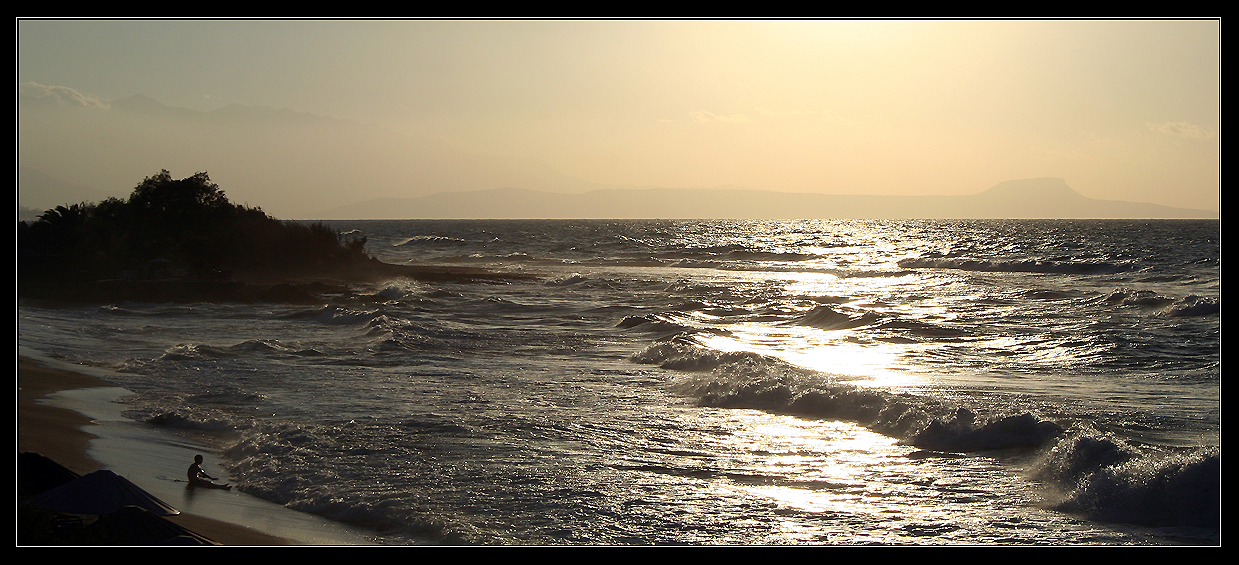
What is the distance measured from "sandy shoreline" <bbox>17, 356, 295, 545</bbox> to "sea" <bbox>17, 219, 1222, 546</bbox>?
3.62ft

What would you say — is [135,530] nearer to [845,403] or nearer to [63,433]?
[63,433]

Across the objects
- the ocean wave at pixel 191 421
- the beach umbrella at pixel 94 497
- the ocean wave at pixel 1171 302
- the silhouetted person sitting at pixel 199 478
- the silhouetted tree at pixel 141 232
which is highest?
the silhouetted tree at pixel 141 232

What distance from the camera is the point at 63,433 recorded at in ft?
43.0

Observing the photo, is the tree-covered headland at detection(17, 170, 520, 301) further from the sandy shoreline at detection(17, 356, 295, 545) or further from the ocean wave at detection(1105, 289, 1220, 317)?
the ocean wave at detection(1105, 289, 1220, 317)

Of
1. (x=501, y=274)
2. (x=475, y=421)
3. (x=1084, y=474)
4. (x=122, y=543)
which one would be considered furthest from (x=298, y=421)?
(x=501, y=274)

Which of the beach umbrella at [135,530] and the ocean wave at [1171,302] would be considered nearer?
the beach umbrella at [135,530]

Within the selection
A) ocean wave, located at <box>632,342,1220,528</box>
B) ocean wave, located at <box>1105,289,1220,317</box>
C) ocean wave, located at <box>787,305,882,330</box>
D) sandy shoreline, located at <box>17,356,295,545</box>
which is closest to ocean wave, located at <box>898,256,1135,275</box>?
ocean wave, located at <box>1105,289,1220,317</box>

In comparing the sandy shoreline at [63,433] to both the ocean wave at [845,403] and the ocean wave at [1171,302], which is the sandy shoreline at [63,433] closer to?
the ocean wave at [845,403]

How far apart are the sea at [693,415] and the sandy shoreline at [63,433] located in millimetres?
1105

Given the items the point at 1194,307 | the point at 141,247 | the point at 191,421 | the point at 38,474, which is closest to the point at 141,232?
the point at 141,247

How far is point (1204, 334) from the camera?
91.8ft

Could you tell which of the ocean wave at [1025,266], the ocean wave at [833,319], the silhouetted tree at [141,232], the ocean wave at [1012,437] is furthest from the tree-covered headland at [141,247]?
the ocean wave at [1025,266]

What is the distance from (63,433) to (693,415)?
11.3 metres

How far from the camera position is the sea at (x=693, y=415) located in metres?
10.4
